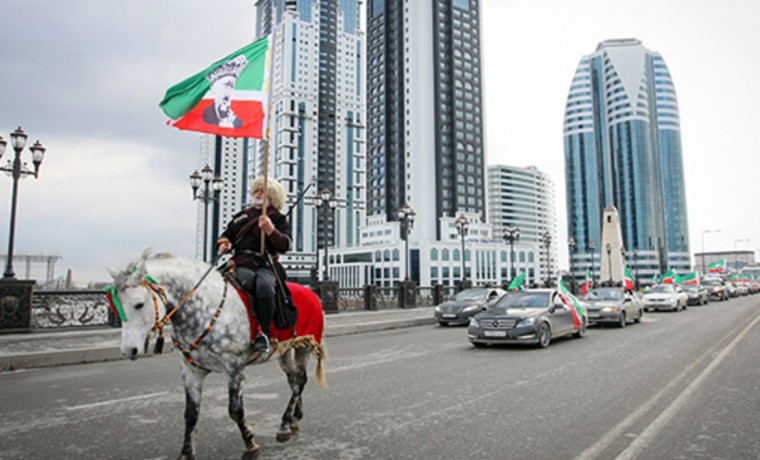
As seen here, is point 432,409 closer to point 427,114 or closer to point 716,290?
point 716,290

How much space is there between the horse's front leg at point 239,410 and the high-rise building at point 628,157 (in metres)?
170

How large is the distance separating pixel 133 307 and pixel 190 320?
1.62ft

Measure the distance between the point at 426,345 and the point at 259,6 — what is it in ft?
656

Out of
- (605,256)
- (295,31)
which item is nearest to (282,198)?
(605,256)

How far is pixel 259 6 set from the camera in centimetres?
18775

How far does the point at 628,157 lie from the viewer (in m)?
162

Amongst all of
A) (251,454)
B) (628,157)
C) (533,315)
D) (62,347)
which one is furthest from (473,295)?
(628,157)

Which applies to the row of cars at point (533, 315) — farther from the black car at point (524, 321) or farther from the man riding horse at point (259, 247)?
the man riding horse at point (259, 247)

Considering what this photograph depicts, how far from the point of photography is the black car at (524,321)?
1247 cm

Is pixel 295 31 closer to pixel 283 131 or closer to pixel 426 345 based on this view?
pixel 283 131

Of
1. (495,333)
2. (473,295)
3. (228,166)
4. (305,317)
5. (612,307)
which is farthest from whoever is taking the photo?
(228,166)

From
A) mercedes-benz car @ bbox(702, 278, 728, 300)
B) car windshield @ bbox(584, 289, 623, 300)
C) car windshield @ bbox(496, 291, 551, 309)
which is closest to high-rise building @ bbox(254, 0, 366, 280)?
mercedes-benz car @ bbox(702, 278, 728, 300)

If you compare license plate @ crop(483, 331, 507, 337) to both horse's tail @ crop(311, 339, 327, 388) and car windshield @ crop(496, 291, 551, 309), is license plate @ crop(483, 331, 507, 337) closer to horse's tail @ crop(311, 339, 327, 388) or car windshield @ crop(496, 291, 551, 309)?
car windshield @ crop(496, 291, 551, 309)

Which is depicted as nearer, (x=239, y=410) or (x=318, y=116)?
(x=239, y=410)
